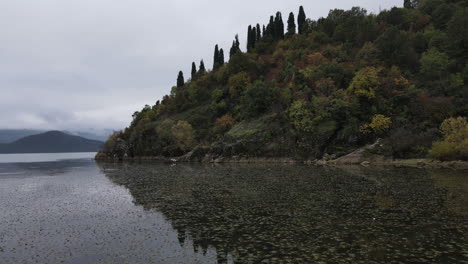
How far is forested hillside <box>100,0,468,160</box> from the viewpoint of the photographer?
95.7 m

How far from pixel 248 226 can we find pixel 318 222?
5936 millimetres

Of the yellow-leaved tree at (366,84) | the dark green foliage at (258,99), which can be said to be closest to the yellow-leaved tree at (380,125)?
the yellow-leaved tree at (366,84)

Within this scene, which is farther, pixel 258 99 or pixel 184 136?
pixel 184 136

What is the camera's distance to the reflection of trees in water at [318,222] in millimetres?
18906

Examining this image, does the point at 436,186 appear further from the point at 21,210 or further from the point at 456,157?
the point at 21,210

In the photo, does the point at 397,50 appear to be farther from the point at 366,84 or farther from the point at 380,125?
the point at 380,125

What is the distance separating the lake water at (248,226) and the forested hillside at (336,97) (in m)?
56.4

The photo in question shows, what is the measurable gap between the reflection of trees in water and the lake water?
73 millimetres

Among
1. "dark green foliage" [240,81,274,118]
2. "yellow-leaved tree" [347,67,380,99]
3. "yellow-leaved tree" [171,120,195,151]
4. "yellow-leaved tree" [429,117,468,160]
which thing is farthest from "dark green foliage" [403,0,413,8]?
"yellow-leaved tree" [171,120,195,151]

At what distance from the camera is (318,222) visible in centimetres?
2644

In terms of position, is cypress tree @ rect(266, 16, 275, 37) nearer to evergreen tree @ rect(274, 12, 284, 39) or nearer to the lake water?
evergreen tree @ rect(274, 12, 284, 39)

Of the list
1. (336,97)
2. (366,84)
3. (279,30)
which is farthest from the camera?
(279,30)

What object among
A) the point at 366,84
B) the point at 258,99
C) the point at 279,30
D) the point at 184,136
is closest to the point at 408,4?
the point at 279,30

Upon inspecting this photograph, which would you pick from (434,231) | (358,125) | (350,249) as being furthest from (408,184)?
(358,125)
